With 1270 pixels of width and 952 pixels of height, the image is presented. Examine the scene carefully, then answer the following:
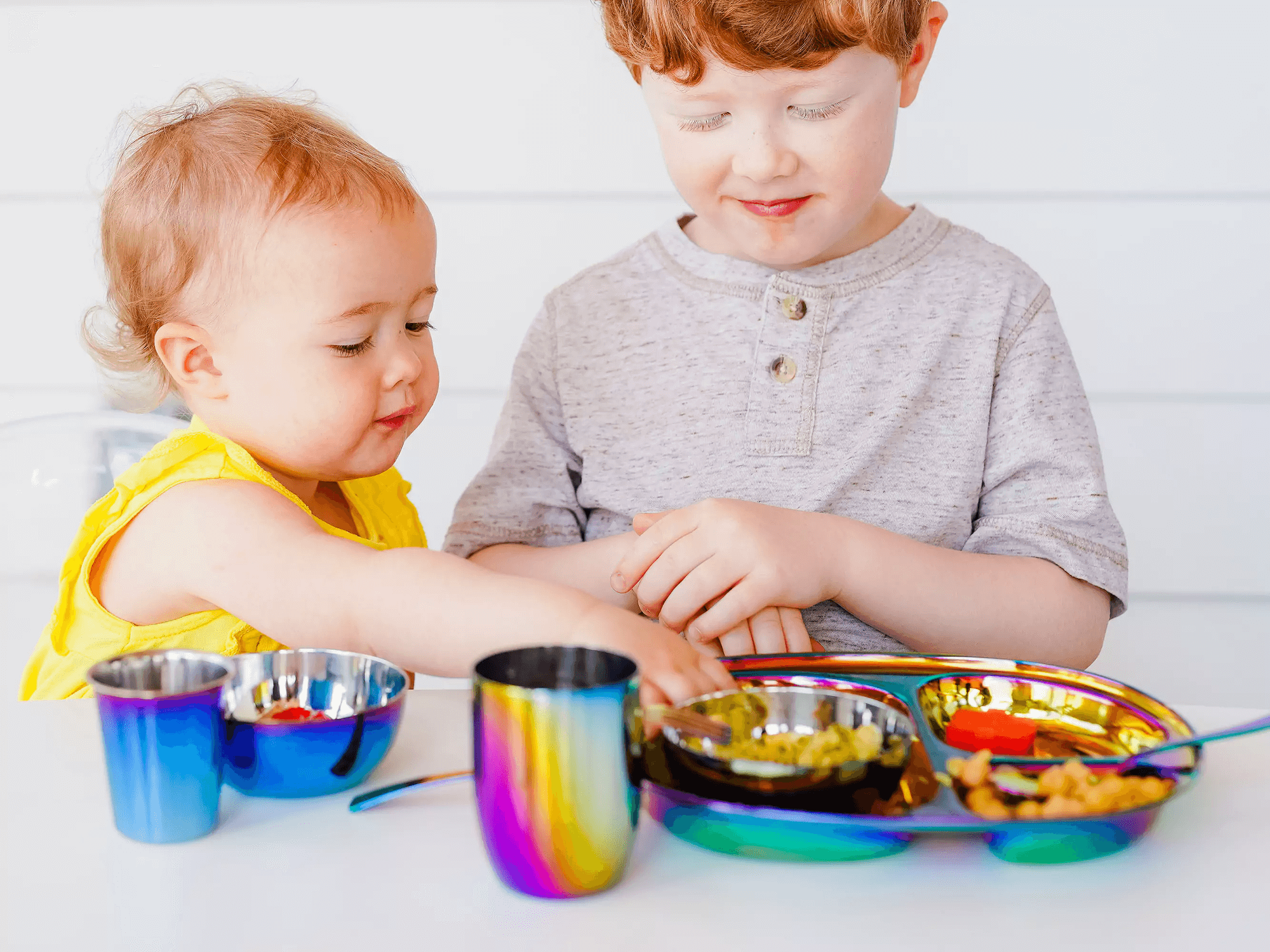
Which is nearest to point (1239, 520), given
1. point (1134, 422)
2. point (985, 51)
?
point (1134, 422)

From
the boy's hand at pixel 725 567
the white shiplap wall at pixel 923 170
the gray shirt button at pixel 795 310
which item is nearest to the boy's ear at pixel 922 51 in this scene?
the gray shirt button at pixel 795 310

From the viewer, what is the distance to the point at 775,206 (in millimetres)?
1062

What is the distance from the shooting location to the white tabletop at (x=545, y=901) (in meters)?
0.53

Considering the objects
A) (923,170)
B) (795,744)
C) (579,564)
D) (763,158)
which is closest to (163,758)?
(795,744)

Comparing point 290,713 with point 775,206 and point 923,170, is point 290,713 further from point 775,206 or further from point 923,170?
point 923,170

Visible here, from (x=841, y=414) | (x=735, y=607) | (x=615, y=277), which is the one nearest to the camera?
(x=735, y=607)

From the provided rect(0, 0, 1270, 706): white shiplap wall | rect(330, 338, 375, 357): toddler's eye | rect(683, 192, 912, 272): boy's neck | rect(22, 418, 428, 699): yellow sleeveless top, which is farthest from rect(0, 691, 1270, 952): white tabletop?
rect(0, 0, 1270, 706): white shiplap wall

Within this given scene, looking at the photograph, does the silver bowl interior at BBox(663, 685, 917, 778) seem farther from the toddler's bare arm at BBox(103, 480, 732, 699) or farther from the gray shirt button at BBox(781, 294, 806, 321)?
the gray shirt button at BBox(781, 294, 806, 321)

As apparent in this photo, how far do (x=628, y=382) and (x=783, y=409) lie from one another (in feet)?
0.57

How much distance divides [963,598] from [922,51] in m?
0.51

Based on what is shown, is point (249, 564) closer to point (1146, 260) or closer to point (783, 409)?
point (783, 409)

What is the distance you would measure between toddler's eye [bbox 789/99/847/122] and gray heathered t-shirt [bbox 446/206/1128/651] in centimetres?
22

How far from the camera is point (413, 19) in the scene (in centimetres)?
205

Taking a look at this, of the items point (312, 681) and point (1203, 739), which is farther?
point (312, 681)
